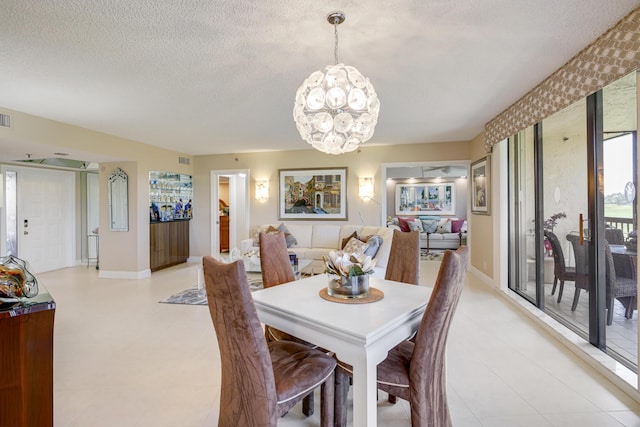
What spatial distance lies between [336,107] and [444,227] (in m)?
7.58

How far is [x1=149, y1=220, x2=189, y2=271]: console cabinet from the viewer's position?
19.0 feet

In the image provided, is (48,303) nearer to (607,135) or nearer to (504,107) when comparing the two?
(607,135)

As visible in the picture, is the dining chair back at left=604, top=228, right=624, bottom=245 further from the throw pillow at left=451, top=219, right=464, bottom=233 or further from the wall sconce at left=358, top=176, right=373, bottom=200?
the throw pillow at left=451, top=219, right=464, bottom=233

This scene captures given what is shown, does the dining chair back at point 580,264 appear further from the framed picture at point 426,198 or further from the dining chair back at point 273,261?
the framed picture at point 426,198

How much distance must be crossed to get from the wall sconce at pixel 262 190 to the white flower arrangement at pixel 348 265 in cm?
501

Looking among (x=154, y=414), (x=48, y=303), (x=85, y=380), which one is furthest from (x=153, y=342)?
(x=48, y=303)

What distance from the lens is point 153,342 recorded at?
2.84m

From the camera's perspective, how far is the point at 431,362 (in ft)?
4.61

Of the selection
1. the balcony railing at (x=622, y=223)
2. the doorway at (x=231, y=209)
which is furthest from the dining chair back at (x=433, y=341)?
the doorway at (x=231, y=209)

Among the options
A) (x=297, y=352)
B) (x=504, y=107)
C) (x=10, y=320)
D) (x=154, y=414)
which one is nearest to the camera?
(x=10, y=320)

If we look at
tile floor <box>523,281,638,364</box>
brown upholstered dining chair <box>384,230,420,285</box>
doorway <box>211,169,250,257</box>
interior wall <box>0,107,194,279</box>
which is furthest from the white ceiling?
doorway <box>211,169,250,257</box>

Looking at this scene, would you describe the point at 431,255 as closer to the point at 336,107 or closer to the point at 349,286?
the point at 349,286

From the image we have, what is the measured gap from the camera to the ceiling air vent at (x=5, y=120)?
349 cm

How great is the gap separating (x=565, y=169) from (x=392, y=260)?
2108 millimetres
